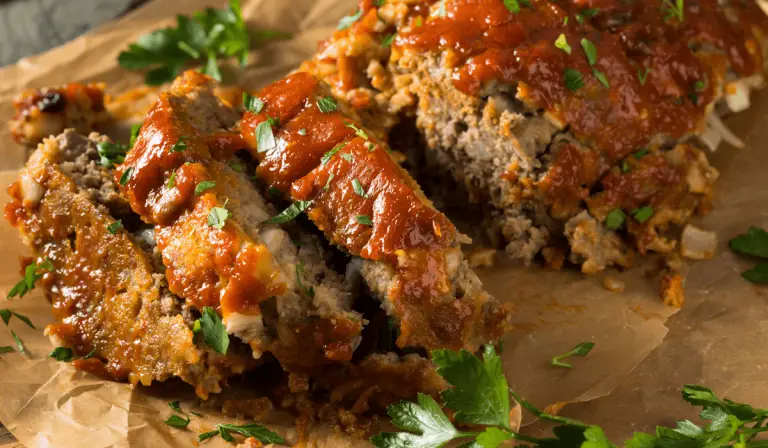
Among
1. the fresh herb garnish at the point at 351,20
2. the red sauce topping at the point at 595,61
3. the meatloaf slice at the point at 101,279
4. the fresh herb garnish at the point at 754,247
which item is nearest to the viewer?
the meatloaf slice at the point at 101,279

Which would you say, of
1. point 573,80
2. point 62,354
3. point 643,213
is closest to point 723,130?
point 643,213

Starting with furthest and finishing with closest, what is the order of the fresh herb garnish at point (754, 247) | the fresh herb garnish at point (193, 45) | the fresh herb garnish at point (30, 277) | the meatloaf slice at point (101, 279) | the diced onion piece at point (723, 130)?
the fresh herb garnish at point (193, 45) < the diced onion piece at point (723, 130) < the fresh herb garnish at point (754, 247) < the fresh herb garnish at point (30, 277) < the meatloaf slice at point (101, 279)

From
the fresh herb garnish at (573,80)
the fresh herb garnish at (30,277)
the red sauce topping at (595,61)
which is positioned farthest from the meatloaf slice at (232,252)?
the fresh herb garnish at (573,80)

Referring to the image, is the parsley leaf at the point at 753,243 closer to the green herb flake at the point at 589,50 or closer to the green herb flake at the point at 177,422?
the green herb flake at the point at 589,50

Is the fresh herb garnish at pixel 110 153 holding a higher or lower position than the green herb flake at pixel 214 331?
higher

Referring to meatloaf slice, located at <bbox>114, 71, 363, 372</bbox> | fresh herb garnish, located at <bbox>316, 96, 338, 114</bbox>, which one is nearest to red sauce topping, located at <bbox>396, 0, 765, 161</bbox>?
fresh herb garnish, located at <bbox>316, 96, 338, 114</bbox>

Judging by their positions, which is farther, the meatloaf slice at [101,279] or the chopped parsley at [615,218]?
the chopped parsley at [615,218]

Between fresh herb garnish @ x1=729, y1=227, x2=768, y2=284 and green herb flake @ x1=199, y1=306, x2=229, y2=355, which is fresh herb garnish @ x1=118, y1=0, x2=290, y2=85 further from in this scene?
fresh herb garnish @ x1=729, y1=227, x2=768, y2=284
